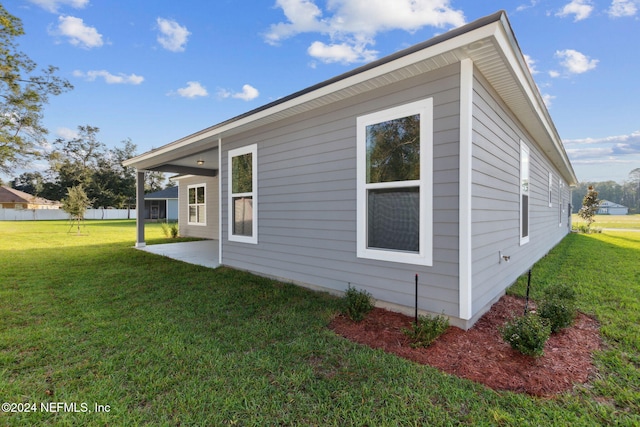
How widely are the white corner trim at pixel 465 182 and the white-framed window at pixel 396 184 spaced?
0.31 meters

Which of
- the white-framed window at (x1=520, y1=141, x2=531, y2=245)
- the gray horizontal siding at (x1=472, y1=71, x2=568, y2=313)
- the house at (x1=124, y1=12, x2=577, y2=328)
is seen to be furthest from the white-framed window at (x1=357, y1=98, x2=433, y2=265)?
the white-framed window at (x1=520, y1=141, x2=531, y2=245)

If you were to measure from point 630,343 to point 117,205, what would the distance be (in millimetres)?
45099

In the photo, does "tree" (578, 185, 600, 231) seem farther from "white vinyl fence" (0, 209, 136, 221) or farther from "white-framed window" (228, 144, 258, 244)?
"white vinyl fence" (0, 209, 136, 221)

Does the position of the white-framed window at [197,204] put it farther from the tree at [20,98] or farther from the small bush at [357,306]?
the small bush at [357,306]

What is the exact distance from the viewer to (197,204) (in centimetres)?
1231

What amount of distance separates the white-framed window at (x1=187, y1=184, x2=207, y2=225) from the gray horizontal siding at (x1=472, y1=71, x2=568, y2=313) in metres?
10.4

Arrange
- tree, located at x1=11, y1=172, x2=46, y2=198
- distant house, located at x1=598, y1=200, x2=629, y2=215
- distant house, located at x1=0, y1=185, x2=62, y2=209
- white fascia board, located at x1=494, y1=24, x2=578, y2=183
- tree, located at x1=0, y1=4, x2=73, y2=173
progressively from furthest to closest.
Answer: distant house, located at x1=598, y1=200, x2=629, y2=215, tree, located at x1=11, y1=172, x2=46, y2=198, distant house, located at x1=0, y1=185, x2=62, y2=209, tree, located at x1=0, y1=4, x2=73, y2=173, white fascia board, located at x1=494, y1=24, x2=578, y2=183

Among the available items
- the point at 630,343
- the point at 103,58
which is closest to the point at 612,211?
the point at 630,343

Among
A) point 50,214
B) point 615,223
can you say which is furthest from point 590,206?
point 50,214

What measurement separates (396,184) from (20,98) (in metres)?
19.7

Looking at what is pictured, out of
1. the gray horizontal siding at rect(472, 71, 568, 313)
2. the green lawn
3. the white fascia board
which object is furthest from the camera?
the gray horizontal siding at rect(472, 71, 568, 313)

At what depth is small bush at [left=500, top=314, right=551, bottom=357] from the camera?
235 cm

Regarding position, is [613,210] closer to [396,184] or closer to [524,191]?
[524,191]

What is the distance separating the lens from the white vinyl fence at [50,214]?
31594mm
